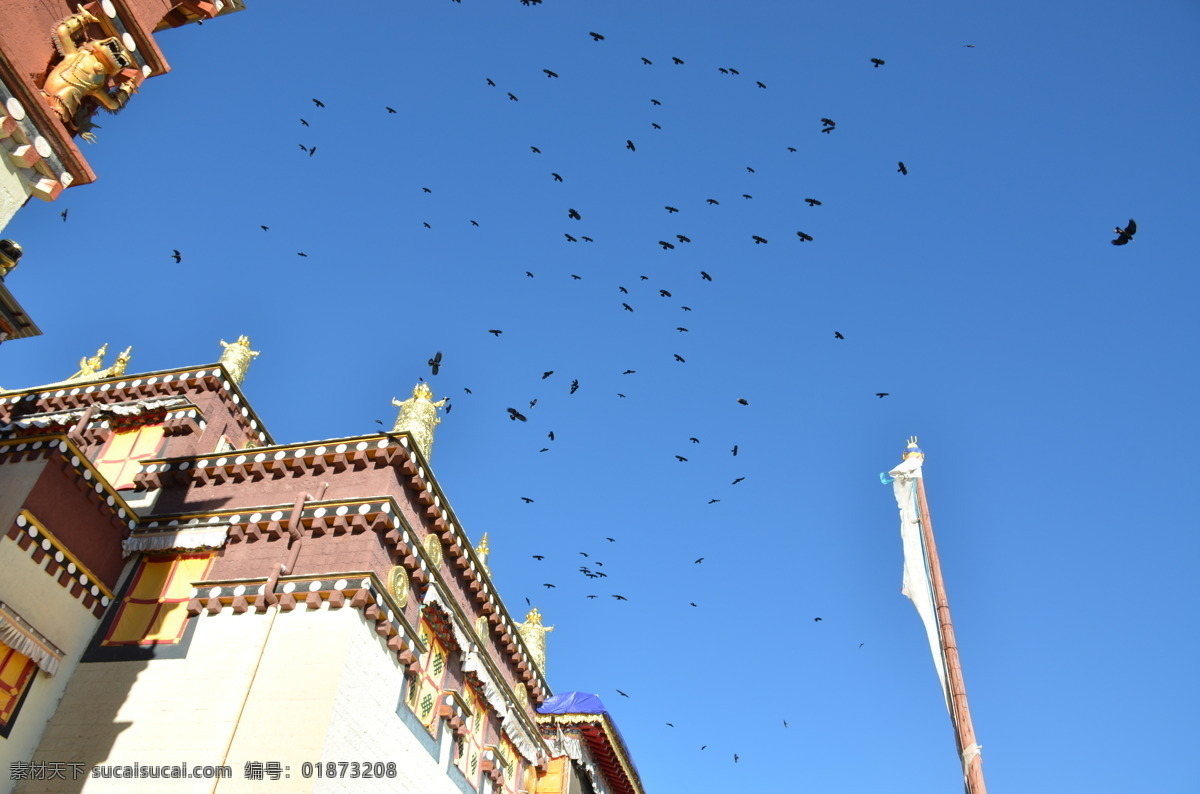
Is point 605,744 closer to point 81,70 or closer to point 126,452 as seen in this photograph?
point 126,452

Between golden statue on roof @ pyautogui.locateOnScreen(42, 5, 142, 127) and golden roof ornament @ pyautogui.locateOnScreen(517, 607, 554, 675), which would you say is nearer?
golden statue on roof @ pyautogui.locateOnScreen(42, 5, 142, 127)

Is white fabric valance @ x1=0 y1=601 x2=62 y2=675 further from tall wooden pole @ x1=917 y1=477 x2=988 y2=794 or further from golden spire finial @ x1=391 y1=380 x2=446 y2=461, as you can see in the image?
tall wooden pole @ x1=917 y1=477 x2=988 y2=794

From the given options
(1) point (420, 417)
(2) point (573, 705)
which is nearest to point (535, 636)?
(2) point (573, 705)

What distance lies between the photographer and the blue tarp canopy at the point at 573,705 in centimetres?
2835

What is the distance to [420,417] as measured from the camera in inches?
905

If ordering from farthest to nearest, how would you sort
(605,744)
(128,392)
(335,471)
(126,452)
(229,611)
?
(605,744), (128,392), (126,452), (335,471), (229,611)

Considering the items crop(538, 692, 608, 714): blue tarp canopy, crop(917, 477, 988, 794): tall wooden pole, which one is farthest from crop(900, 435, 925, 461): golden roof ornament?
crop(538, 692, 608, 714): blue tarp canopy

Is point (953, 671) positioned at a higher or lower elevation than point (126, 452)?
lower

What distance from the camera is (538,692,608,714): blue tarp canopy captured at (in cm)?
2835

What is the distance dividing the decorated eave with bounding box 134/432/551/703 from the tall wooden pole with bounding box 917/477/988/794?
10326 millimetres

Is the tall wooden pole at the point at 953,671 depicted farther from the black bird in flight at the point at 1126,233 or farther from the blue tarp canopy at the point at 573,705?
the blue tarp canopy at the point at 573,705

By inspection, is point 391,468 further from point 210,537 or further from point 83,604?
point 83,604

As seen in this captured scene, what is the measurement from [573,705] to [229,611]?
12.8 m

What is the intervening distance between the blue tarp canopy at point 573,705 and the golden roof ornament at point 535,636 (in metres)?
0.99
